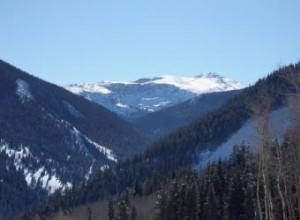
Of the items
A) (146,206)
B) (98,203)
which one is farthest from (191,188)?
(98,203)

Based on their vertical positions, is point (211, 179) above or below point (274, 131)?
above

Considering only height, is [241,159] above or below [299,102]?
above

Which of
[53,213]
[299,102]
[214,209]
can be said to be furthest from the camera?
[53,213]

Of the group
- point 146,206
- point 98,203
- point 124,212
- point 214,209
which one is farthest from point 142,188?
point 214,209

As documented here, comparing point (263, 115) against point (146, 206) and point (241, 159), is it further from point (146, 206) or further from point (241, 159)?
point (146, 206)

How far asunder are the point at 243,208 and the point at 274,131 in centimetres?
5232

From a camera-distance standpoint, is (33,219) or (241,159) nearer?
(241,159)

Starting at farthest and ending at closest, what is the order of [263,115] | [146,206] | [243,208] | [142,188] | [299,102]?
1. [142,188]
2. [146,206]
3. [243,208]
4. [263,115]
5. [299,102]

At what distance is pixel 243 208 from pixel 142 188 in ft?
270

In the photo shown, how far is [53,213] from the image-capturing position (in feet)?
625

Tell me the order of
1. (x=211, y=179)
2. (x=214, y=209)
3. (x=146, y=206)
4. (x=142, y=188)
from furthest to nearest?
(x=142, y=188) < (x=146, y=206) < (x=211, y=179) < (x=214, y=209)

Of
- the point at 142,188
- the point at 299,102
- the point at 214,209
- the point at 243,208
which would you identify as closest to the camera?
the point at 299,102

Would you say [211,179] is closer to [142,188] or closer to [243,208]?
[243,208]

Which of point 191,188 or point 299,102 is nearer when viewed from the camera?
point 299,102
